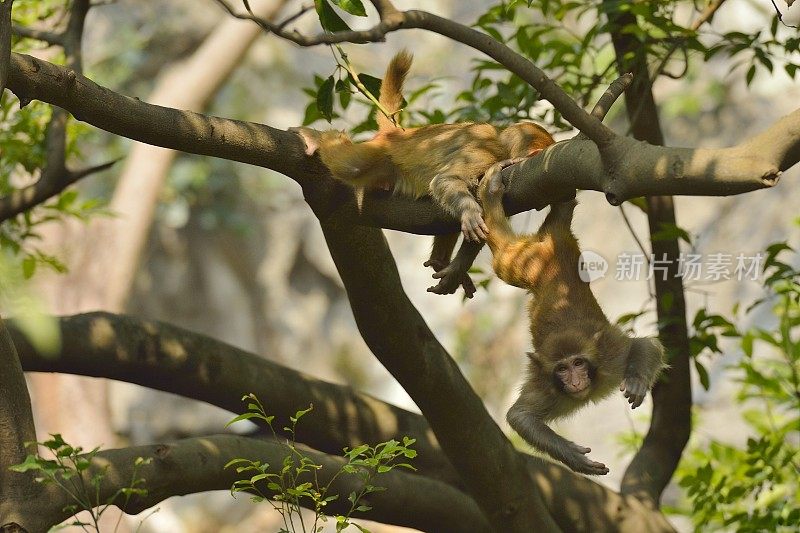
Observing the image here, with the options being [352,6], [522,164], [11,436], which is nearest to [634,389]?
[522,164]

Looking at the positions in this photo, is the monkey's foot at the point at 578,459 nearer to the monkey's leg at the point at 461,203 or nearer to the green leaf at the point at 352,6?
the monkey's leg at the point at 461,203

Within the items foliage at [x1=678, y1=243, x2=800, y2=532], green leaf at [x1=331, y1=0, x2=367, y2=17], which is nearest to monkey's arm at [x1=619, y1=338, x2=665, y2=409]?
foliage at [x1=678, y1=243, x2=800, y2=532]

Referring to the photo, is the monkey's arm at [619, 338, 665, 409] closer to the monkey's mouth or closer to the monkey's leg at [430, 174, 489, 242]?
the monkey's mouth

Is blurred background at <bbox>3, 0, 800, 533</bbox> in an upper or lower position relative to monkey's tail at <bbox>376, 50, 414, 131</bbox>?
upper

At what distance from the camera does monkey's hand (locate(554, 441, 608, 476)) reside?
420 cm

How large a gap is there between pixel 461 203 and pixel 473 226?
18 cm

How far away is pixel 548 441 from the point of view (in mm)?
4547

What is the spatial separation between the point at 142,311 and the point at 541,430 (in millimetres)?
11409

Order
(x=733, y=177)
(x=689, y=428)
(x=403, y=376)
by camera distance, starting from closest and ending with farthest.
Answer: (x=733, y=177), (x=403, y=376), (x=689, y=428)

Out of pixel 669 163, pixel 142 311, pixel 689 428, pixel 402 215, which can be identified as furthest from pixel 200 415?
pixel 669 163

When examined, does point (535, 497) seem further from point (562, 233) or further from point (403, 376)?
point (562, 233)

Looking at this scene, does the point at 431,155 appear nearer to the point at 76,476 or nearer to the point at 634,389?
the point at 634,389

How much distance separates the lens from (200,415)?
14.9 meters

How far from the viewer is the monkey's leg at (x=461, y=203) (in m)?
3.94
